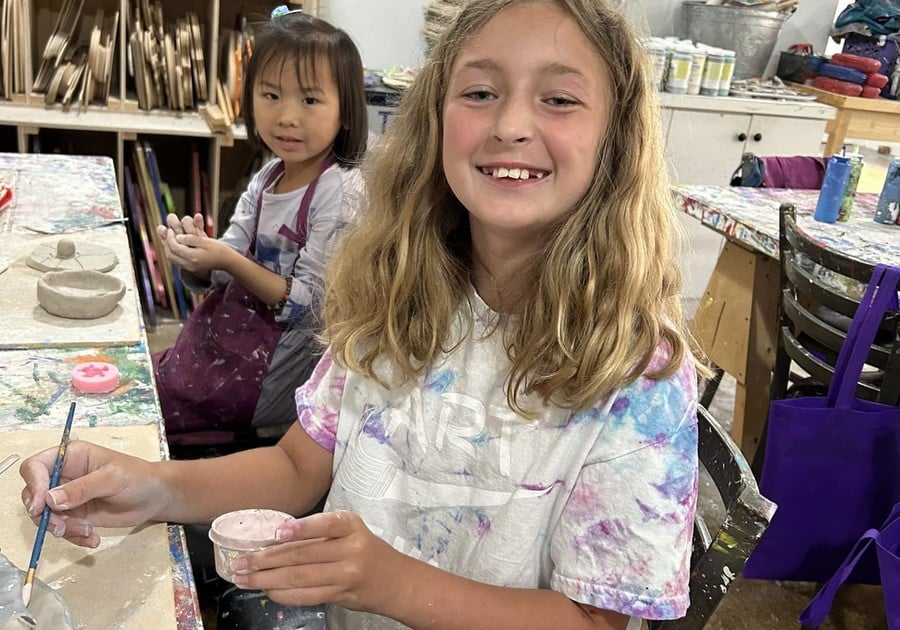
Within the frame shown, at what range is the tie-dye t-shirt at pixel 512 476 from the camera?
35.1 inches

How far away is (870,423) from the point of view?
176 cm

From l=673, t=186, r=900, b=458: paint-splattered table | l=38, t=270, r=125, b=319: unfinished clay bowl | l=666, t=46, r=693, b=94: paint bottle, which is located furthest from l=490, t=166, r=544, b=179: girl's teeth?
→ l=666, t=46, r=693, b=94: paint bottle

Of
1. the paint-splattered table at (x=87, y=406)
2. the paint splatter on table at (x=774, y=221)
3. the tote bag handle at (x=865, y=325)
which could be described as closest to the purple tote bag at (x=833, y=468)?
the tote bag handle at (x=865, y=325)

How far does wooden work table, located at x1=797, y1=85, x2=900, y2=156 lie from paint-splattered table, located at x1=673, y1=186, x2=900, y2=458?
6.12 ft

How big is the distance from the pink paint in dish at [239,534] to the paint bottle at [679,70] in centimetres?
355

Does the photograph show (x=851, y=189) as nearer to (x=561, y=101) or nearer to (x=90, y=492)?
(x=561, y=101)

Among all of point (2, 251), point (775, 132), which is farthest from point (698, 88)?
point (2, 251)

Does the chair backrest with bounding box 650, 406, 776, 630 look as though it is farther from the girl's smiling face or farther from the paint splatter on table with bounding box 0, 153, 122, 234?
the paint splatter on table with bounding box 0, 153, 122, 234

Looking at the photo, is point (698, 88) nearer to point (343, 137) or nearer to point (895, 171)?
point (895, 171)

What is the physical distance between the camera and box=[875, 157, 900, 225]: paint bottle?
8.13 feet

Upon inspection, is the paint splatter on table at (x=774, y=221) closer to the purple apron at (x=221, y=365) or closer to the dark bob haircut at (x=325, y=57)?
the dark bob haircut at (x=325, y=57)

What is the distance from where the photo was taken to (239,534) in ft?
2.82

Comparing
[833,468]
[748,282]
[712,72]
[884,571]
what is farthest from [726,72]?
[884,571]

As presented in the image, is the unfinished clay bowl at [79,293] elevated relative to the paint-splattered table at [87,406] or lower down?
elevated
